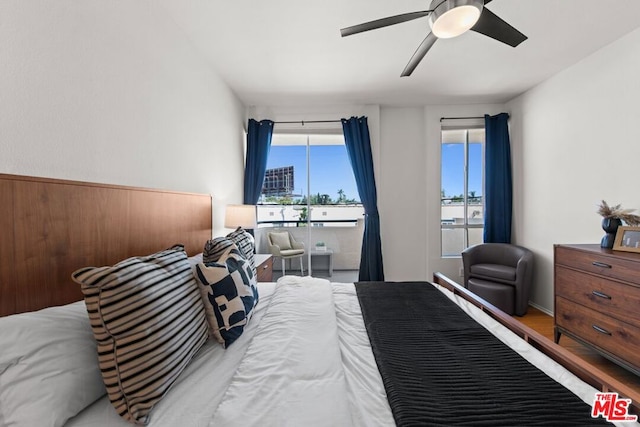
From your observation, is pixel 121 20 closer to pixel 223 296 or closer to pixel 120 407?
pixel 223 296

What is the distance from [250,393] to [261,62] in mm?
2651

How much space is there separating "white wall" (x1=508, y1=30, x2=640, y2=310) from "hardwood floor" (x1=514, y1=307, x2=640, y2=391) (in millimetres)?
215

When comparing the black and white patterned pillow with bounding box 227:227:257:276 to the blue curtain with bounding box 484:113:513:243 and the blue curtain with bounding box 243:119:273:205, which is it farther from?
the blue curtain with bounding box 484:113:513:243

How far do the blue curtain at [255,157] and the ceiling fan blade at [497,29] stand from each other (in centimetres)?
261

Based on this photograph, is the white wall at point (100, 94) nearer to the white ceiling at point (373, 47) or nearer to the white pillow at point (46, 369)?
the white ceiling at point (373, 47)

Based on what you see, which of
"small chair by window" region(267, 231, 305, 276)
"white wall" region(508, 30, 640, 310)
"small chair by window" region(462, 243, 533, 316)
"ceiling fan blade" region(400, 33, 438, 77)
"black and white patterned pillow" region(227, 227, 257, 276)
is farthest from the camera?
"small chair by window" region(267, 231, 305, 276)

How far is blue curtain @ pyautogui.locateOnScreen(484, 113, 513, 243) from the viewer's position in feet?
11.6

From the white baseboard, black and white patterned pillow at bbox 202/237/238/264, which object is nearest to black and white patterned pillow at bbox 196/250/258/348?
black and white patterned pillow at bbox 202/237/238/264

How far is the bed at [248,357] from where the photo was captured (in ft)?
2.46

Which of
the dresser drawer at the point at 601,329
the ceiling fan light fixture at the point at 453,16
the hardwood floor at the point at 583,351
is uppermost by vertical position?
the ceiling fan light fixture at the point at 453,16

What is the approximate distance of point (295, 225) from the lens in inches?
154

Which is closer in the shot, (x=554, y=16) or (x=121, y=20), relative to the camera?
(x=121, y=20)

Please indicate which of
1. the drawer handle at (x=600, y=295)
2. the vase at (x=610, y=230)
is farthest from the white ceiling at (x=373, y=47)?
the drawer handle at (x=600, y=295)

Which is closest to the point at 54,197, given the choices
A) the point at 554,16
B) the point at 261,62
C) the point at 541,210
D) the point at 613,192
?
the point at 261,62
